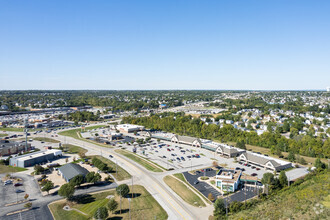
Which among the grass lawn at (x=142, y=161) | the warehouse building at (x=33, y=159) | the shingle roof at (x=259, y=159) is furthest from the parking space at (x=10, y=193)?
the shingle roof at (x=259, y=159)

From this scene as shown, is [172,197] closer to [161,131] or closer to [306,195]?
[306,195]

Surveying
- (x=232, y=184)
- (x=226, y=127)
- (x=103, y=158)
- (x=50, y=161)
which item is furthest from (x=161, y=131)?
(x=232, y=184)

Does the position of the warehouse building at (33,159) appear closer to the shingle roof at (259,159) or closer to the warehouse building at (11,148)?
the warehouse building at (11,148)

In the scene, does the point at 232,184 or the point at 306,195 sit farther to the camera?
the point at 232,184

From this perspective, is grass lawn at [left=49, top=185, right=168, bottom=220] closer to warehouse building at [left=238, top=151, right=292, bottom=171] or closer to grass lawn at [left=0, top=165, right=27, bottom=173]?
grass lawn at [left=0, top=165, right=27, bottom=173]

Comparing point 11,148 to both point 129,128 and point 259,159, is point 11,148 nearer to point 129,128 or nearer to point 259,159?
point 129,128

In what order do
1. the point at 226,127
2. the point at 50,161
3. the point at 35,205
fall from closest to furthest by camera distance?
the point at 35,205 → the point at 50,161 → the point at 226,127

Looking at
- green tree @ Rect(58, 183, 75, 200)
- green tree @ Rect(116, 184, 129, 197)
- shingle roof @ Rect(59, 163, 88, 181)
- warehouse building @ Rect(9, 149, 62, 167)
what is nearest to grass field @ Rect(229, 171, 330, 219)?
green tree @ Rect(116, 184, 129, 197)
